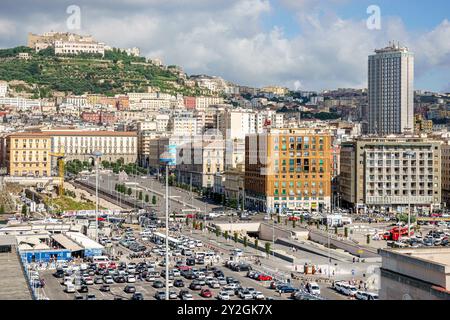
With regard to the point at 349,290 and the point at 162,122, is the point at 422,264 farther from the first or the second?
the point at 162,122

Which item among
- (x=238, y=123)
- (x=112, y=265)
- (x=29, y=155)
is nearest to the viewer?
(x=112, y=265)

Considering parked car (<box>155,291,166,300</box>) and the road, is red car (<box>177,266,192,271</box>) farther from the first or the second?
the road

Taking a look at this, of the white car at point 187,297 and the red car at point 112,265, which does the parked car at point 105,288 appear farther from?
the red car at point 112,265

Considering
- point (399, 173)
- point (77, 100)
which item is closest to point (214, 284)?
point (399, 173)

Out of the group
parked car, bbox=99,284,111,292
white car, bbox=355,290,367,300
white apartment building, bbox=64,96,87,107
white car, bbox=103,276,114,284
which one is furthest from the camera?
white apartment building, bbox=64,96,87,107

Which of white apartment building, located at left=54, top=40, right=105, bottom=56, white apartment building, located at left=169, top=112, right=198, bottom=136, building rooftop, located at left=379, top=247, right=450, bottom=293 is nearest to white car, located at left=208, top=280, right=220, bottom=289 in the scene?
building rooftop, located at left=379, top=247, right=450, bottom=293
